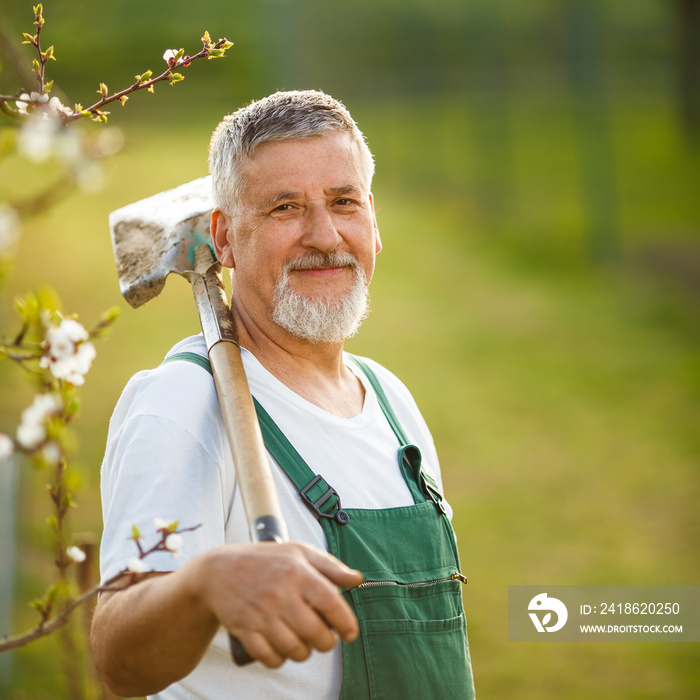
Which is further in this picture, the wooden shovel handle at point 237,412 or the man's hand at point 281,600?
the wooden shovel handle at point 237,412

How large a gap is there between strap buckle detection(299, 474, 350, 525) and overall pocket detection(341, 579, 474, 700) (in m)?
0.12

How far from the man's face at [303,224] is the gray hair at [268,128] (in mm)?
18

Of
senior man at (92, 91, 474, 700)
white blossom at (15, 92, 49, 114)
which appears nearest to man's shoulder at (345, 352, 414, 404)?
senior man at (92, 91, 474, 700)

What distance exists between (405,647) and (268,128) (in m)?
0.97

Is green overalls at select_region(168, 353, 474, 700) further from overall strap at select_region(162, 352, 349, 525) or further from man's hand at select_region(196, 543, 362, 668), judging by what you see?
man's hand at select_region(196, 543, 362, 668)

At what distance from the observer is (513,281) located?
1044cm

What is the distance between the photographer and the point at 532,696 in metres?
4.06

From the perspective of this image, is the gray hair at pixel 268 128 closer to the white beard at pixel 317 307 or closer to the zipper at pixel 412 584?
the white beard at pixel 317 307

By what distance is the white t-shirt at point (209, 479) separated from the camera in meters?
1.34

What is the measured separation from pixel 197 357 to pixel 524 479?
16.4ft

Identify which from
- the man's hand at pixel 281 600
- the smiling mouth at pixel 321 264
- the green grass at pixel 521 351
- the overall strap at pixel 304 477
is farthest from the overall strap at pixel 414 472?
the green grass at pixel 521 351

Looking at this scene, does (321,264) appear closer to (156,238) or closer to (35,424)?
(156,238)

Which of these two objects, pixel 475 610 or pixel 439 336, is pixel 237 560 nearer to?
pixel 475 610

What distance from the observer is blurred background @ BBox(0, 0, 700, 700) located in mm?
5008
